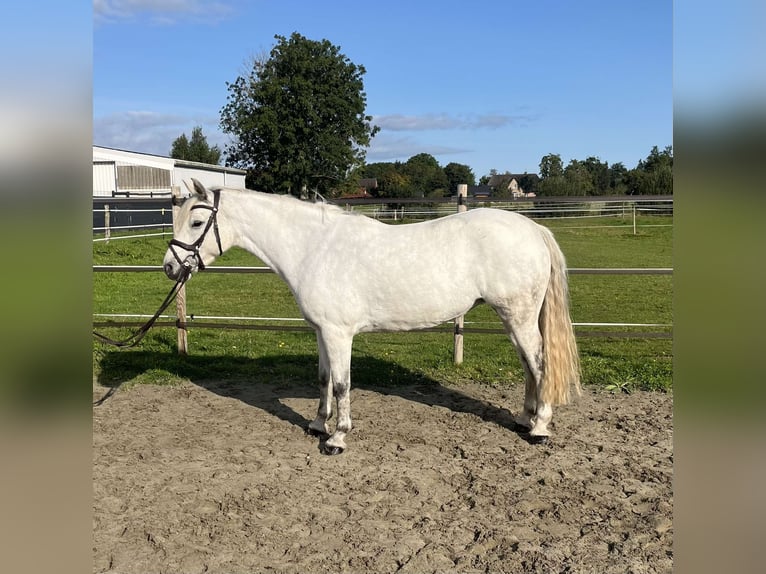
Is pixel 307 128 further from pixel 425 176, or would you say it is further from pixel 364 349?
pixel 364 349

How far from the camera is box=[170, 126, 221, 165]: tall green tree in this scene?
53.1 metres

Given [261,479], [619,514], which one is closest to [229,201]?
[261,479]

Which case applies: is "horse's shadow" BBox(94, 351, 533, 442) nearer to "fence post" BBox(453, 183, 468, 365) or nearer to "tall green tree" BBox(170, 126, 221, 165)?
"fence post" BBox(453, 183, 468, 365)

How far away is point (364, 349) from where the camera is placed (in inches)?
254

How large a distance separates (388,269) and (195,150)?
5456 cm

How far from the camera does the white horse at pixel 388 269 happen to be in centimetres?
366

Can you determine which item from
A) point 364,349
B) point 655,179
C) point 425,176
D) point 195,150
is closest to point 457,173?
point 425,176

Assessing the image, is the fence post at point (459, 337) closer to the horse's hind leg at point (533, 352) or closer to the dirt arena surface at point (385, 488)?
the dirt arena surface at point (385, 488)

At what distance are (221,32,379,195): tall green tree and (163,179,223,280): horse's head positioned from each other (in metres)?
33.2
